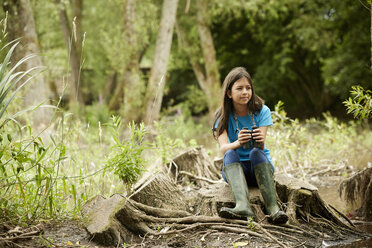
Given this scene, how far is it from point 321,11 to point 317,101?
13.5ft

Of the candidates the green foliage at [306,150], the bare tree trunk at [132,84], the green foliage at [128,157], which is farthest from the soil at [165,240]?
the bare tree trunk at [132,84]

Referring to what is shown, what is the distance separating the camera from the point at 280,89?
657 inches

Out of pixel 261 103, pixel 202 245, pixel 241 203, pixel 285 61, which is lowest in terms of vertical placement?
pixel 202 245

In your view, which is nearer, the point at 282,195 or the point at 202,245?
the point at 202,245

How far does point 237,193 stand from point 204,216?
0.33 metres

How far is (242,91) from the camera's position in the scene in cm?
337

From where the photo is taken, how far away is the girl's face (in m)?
3.38

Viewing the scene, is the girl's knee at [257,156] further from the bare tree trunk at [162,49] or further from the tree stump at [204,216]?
the bare tree trunk at [162,49]

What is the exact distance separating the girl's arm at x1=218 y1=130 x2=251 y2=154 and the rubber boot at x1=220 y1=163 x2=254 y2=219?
0.52 ft

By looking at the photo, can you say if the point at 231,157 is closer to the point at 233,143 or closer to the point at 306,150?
the point at 233,143

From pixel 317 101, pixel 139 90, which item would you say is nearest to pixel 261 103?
pixel 139 90

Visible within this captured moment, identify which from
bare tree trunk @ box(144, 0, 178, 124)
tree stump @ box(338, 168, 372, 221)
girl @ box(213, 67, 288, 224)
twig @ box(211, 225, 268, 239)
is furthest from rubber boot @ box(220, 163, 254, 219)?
bare tree trunk @ box(144, 0, 178, 124)

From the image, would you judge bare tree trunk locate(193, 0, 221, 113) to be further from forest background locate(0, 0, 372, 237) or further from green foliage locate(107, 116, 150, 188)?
green foliage locate(107, 116, 150, 188)

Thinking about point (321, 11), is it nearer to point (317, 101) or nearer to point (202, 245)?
point (317, 101)
